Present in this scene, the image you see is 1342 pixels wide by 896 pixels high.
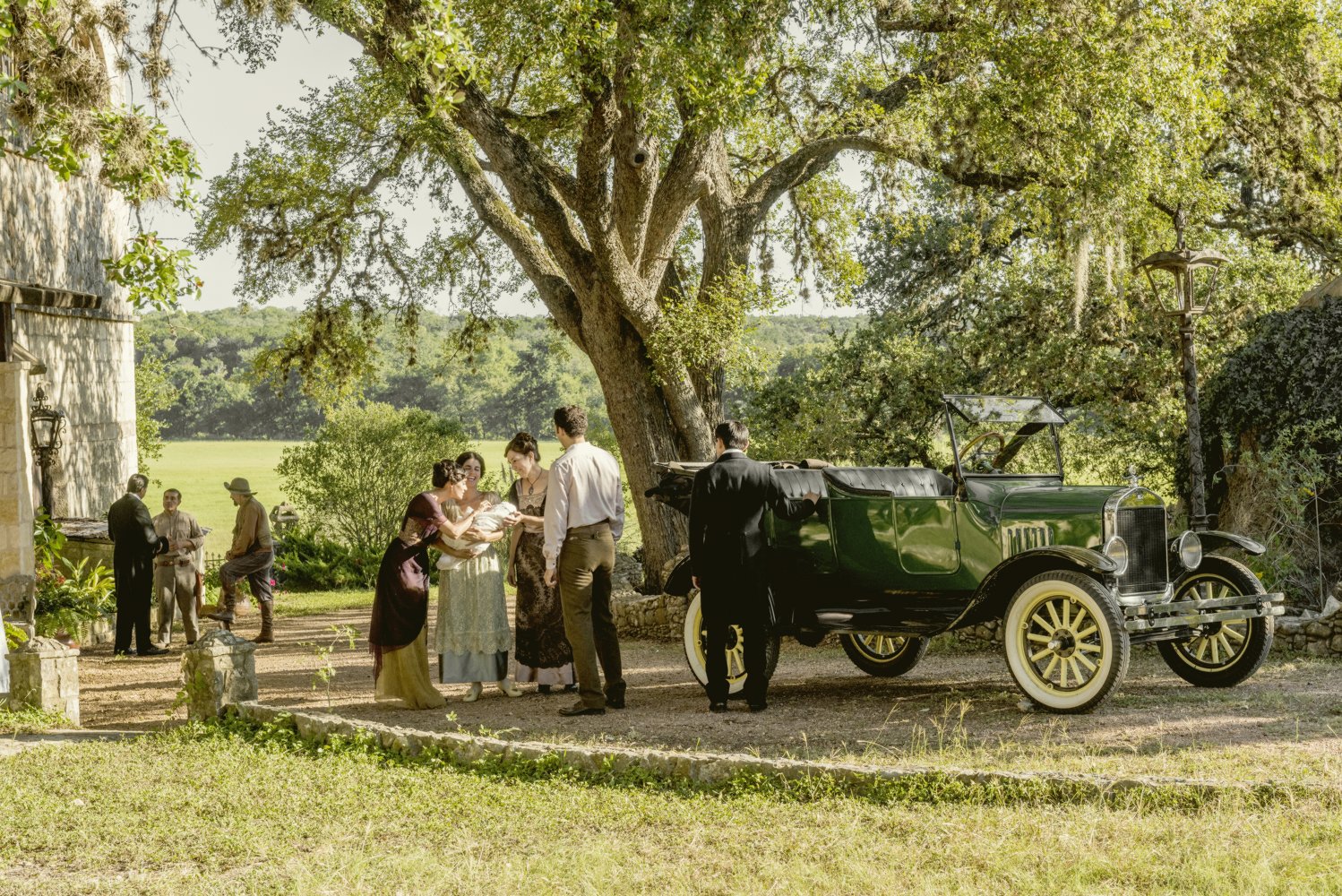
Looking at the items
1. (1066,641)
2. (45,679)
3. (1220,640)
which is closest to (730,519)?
(1066,641)

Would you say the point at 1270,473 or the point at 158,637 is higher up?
the point at 1270,473

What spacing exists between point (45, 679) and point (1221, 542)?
26.6 ft

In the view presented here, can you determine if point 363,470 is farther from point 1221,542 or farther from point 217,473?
point 217,473

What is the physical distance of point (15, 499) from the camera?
1198cm

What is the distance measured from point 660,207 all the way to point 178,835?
32.4 feet

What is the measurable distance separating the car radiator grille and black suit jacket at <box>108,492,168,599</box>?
8873mm

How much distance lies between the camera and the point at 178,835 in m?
5.52

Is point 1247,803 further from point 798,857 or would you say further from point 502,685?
point 502,685

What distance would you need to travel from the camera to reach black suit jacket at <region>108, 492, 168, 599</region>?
12375mm

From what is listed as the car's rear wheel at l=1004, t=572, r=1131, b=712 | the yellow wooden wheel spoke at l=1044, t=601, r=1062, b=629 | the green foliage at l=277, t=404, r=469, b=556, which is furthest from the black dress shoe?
the green foliage at l=277, t=404, r=469, b=556

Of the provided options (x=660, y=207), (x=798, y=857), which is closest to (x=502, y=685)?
(x=798, y=857)

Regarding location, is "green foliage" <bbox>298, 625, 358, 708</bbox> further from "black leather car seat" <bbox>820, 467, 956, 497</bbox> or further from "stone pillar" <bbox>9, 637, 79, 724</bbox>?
"black leather car seat" <bbox>820, 467, 956, 497</bbox>

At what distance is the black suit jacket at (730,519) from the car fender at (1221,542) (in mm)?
2706

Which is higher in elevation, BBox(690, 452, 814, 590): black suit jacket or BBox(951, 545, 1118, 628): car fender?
BBox(690, 452, 814, 590): black suit jacket
